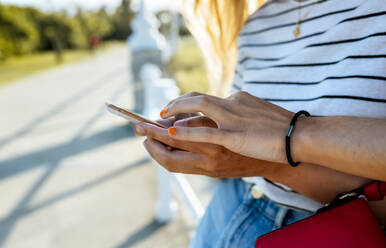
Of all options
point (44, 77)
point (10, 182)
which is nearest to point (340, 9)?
point (10, 182)

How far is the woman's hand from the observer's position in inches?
30.9

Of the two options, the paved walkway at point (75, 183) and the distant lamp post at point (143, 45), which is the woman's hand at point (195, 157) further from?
the distant lamp post at point (143, 45)

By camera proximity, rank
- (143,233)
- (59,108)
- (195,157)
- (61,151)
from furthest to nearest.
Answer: (59,108) < (61,151) < (143,233) < (195,157)

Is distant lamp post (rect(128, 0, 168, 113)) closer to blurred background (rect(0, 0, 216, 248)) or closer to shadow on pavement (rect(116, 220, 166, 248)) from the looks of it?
blurred background (rect(0, 0, 216, 248))

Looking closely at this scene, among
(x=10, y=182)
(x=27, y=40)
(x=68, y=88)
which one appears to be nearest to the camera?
(x=10, y=182)

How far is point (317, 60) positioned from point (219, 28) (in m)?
0.60

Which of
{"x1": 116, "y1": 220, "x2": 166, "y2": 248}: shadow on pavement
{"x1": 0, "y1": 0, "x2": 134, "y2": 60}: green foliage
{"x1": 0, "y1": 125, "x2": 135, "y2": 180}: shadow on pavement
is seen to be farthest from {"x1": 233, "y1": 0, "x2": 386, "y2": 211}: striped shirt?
{"x1": 0, "y1": 0, "x2": 134, "y2": 60}: green foliage

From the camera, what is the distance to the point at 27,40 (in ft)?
67.6

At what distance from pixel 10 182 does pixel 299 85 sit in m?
3.75

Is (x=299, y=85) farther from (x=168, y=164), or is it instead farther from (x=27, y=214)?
(x=27, y=214)

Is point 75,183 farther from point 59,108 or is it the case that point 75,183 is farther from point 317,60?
point 59,108

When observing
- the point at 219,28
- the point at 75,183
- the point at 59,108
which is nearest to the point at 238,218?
the point at 219,28

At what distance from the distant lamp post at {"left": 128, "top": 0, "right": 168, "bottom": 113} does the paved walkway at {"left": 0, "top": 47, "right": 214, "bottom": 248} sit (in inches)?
41.0

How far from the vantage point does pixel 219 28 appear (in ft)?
4.63
